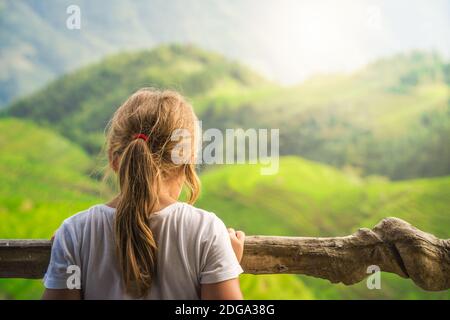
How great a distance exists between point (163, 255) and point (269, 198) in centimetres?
330

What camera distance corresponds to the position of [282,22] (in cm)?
422

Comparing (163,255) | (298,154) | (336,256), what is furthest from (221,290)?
(298,154)

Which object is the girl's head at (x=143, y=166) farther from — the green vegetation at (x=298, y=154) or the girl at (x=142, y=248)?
the green vegetation at (x=298, y=154)

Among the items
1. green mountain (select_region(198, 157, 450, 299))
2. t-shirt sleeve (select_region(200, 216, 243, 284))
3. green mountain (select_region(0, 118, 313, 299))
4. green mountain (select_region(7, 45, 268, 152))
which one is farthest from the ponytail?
green mountain (select_region(7, 45, 268, 152))

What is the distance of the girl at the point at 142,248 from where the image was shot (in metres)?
0.90

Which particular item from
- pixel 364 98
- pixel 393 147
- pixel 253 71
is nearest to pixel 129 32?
pixel 253 71

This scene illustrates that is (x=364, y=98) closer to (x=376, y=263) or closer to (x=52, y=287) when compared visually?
(x=376, y=263)

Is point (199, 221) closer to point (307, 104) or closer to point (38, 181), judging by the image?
point (307, 104)

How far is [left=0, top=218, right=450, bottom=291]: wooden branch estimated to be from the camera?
1.23 m

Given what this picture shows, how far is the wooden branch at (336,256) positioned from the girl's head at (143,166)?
0.28 metres

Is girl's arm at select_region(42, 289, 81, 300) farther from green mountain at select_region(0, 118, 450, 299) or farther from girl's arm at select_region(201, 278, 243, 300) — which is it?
green mountain at select_region(0, 118, 450, 299)

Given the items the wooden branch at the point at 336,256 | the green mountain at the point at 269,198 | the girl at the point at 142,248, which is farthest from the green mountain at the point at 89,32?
the girl at the point at 142,248

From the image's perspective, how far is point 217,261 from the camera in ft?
2.95

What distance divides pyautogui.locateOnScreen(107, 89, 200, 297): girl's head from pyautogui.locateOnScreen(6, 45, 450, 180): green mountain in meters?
2.91
